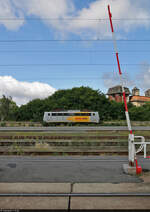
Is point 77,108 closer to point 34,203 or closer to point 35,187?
point 35,187

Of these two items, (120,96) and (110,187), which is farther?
(120,96)

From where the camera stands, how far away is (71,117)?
29766mm

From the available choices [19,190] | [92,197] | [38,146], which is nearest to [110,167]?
[92,197]

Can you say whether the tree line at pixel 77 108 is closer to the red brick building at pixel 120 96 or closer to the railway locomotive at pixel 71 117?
the railway locomotive at pixel 71 117

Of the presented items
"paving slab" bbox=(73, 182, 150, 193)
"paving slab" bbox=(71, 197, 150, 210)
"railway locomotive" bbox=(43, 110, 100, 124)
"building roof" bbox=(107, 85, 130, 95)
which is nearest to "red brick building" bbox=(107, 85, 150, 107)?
"building roof" bbox=(107, 85, 130, 95)

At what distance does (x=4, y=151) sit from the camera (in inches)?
327

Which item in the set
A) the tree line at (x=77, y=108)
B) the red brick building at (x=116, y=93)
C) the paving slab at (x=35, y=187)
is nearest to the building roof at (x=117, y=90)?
the red brick building at (x=116, y=93)

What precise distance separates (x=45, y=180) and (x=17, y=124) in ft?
83.5

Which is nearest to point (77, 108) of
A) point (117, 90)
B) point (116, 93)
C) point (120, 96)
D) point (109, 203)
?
point (109, 203)

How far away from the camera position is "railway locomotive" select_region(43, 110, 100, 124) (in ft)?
97.5

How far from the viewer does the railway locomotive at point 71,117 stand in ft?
97.5

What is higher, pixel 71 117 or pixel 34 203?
pixel 71 117

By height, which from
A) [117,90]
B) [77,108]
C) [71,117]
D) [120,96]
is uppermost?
[117,90]

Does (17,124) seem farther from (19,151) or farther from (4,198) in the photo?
(4,198)
